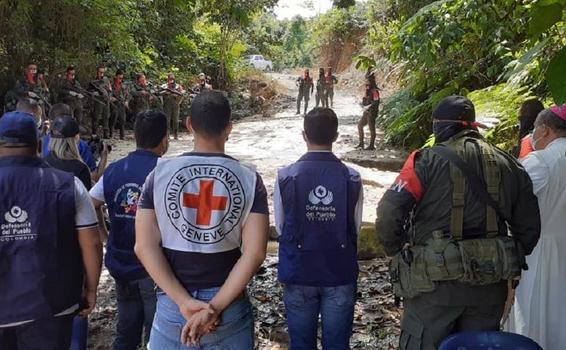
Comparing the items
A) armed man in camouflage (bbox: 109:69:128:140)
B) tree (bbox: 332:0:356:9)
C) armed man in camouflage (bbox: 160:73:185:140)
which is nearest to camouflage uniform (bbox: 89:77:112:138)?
armed man in camouflage (bbox: 109:69:128:140)

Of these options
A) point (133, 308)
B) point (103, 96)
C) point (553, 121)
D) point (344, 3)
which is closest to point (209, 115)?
point (133, 308)

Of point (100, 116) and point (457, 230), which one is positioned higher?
point (100, 116)

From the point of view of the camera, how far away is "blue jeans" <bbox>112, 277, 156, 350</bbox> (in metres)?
3.04

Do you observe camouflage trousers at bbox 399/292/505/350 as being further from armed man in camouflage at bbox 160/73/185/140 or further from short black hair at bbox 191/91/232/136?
armed man in camouflage at bbox 160/73/185/140

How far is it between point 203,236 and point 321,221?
0.96 metres

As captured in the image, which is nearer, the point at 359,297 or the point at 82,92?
the point at 359,297

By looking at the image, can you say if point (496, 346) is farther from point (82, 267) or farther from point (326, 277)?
point (82, 267)

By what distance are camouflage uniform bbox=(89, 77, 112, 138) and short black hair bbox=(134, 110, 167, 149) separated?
35.5ft

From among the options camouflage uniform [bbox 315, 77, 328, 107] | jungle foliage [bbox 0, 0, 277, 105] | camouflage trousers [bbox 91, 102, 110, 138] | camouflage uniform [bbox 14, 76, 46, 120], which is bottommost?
camouflage trousers [bbox 91, 102, 110, 138]

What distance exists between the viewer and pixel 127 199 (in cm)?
294

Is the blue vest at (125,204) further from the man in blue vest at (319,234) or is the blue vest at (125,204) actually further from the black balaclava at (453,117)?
the black balaclava at (453,117)

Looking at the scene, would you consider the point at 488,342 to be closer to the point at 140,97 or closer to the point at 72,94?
the point at 72,94

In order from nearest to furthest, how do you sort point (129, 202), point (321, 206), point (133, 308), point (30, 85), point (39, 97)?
point (321, 206)
point (129, 202)
point (133, 308)
point (39, 97)
point (30, 85)

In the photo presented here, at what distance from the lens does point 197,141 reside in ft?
6.82
